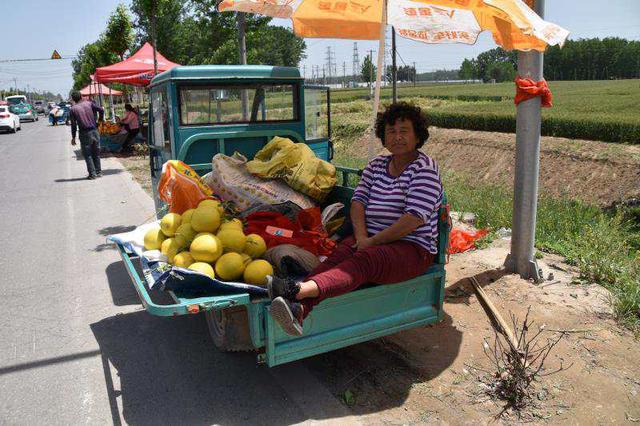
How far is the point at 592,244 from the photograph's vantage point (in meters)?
4.96

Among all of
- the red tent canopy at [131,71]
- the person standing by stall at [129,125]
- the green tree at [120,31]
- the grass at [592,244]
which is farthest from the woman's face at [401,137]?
the green tree at [120,31]

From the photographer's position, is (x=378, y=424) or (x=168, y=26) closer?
(x=378, y=424)

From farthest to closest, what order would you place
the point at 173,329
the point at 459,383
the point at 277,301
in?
the point at 173,329
the point at 459,383
the point at 277,301

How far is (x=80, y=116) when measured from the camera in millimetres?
12148

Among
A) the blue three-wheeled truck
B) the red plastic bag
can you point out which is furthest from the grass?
the red plastic bag

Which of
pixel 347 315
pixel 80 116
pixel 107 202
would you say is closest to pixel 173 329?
pixel 347 315

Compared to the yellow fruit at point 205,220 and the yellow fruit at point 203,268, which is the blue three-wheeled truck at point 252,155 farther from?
the yellow fruit at point 205,220

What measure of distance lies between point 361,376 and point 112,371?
1784 millimetres

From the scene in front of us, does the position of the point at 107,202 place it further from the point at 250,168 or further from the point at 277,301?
the point at 277,301

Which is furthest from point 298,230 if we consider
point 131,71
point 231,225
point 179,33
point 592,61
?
point 592,61

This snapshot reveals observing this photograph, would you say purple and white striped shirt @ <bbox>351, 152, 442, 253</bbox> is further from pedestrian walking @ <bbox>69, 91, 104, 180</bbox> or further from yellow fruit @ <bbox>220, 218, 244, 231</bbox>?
pedestrian walking @ <bbox>69, 91, 104, 180</bbox>

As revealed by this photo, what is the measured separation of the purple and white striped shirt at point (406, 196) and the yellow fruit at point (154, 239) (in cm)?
147

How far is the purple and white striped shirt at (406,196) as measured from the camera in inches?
133

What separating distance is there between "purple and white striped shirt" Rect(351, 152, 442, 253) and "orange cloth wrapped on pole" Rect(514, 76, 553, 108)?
4.83 ft
